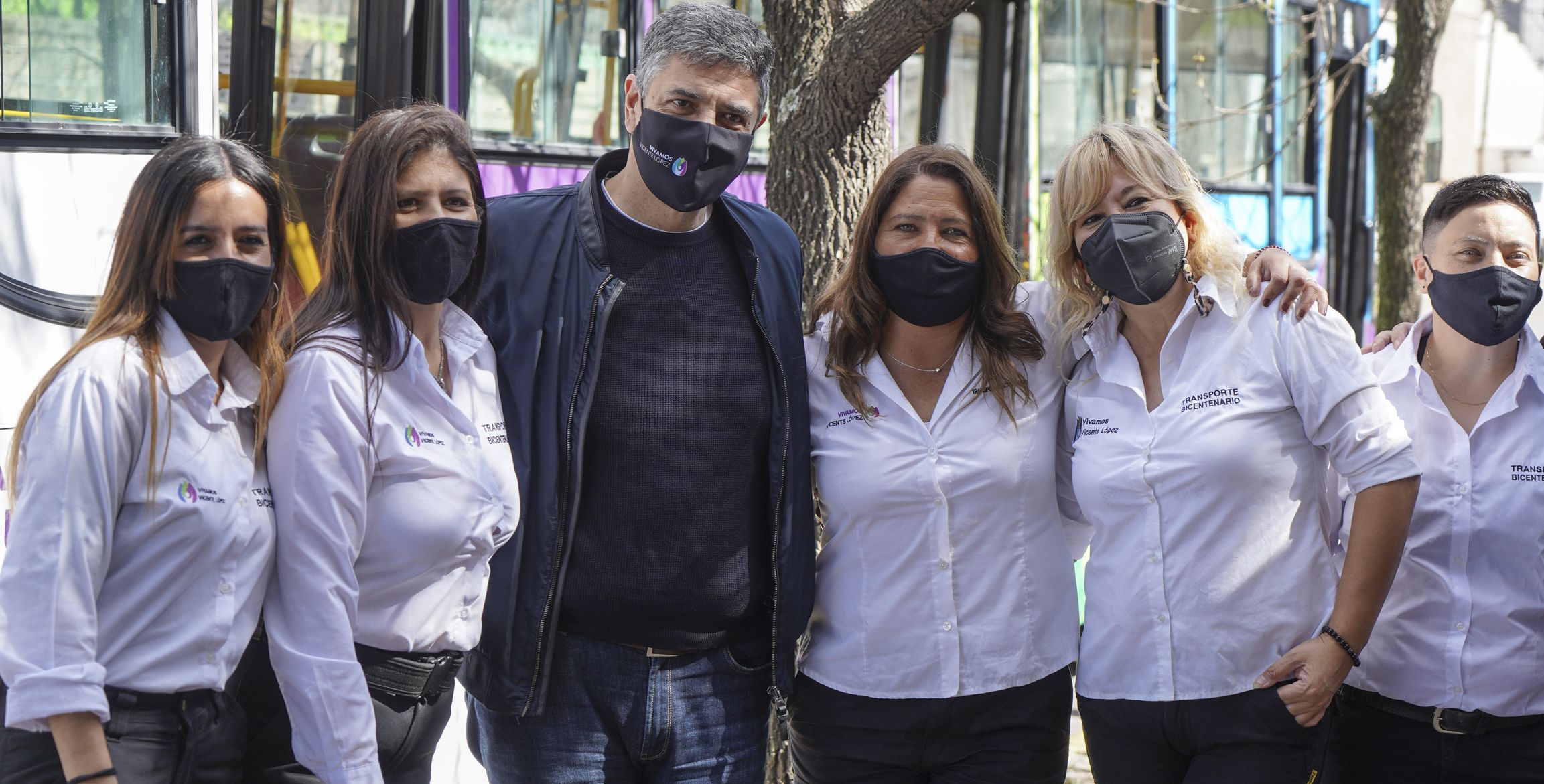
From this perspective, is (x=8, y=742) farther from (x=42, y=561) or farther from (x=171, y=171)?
(x=171, y=171)

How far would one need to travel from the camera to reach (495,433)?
2727mm

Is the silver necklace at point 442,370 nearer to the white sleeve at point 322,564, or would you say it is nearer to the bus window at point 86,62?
the white sleeve at point 322,564

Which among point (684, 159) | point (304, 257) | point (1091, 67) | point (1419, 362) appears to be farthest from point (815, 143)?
point (1091, 67)

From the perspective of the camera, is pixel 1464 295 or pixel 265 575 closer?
pixel 265 575

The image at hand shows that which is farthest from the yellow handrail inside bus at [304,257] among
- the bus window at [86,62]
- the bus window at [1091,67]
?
the bus window at [1091,67]

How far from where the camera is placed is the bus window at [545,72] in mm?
4711

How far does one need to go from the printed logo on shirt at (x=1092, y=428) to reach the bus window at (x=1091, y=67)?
13.4 ft

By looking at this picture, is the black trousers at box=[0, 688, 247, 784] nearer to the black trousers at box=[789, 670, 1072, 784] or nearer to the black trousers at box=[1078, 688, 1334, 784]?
the black trousers at box=[789, 670, 1072, 784]

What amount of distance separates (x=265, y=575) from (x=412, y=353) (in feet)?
1.47

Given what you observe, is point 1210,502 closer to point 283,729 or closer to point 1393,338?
point 1393,338

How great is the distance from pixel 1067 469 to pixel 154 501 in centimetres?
182

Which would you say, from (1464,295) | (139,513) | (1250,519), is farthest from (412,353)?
(1464,295)

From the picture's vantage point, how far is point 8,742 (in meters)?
2.22

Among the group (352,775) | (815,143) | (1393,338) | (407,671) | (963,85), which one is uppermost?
(963,85)
